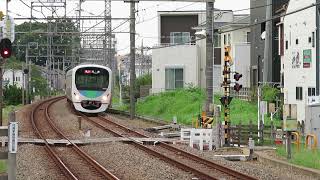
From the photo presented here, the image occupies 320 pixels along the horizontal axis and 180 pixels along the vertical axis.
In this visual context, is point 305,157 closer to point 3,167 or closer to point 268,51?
point 3,167

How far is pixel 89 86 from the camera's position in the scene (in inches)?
1412

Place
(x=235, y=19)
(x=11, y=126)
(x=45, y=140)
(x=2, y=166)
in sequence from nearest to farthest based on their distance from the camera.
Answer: (x=11, y=126), (x=2, y=166), (x=45, y=140), (x=235, y=19)

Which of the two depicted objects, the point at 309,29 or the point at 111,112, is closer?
the point at 309,29

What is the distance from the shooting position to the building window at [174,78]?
A: 50.3m

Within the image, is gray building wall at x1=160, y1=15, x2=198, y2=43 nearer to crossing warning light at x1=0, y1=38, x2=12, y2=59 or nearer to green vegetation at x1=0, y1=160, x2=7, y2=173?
green vegetation at x1=0, y1=160, x2=7, y2=173

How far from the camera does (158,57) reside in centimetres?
5047

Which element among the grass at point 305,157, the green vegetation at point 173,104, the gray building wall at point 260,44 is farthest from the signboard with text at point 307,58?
the grass at point 305,157

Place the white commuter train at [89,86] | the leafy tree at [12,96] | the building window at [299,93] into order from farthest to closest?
the leafy tree at [12,96]
the white commuter train at [89,86]
the building window at [299,93]

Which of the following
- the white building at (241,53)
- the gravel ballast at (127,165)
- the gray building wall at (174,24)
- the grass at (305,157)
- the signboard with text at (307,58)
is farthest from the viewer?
the gray building wall at (174,24)

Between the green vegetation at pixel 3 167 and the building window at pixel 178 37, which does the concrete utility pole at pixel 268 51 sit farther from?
the green vegetation at pixel 3 167

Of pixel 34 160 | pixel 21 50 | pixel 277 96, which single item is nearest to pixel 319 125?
pixel 34 160

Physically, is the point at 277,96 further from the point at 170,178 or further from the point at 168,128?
the point at 170,178

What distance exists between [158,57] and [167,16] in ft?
24.1

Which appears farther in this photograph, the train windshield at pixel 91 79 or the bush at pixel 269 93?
the bush at pixel 269 93
